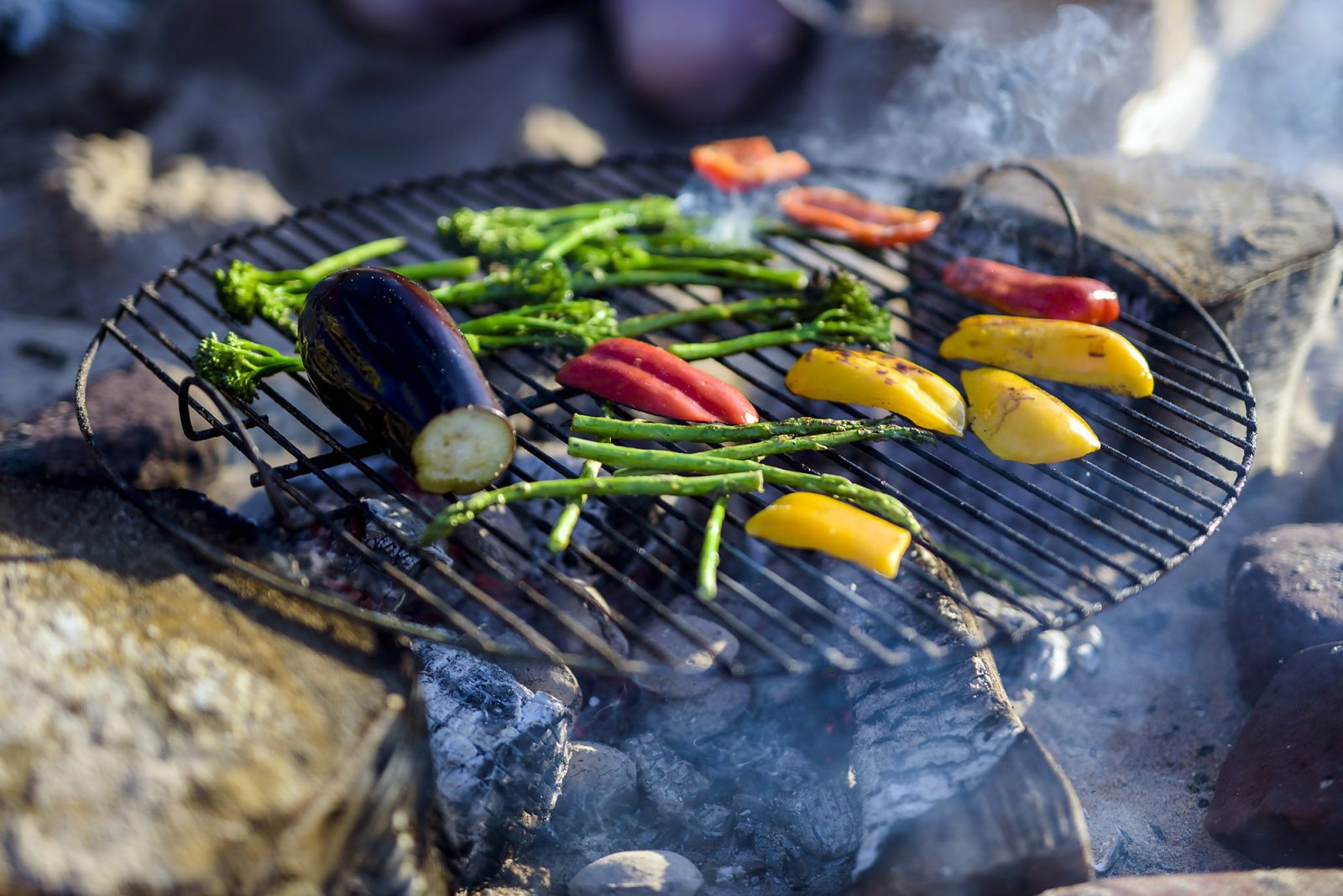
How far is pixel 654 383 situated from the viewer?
3244mm

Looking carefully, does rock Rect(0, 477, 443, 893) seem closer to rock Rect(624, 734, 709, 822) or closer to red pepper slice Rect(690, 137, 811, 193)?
rock Rect(624, 734, 709, 822)

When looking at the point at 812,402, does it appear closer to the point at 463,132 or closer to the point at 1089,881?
the point at 1089,881

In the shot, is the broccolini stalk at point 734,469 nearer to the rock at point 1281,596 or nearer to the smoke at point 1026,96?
the rock at point 1281,596

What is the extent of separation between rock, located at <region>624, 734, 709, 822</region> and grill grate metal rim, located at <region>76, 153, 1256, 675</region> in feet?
0.97

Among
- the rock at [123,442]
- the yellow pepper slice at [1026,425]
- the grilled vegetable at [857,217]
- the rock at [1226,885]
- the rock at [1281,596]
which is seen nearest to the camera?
the rock at [1226,885]

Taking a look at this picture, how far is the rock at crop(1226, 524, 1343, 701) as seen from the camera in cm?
334

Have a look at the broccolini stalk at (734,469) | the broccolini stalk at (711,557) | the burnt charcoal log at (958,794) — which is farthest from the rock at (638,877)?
the broccolini stalk at (734,469)

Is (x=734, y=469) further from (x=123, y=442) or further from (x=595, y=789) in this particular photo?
(x=123, y=442)

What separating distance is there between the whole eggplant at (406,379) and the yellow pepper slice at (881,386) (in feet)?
3.83

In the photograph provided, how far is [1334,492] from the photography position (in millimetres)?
4145

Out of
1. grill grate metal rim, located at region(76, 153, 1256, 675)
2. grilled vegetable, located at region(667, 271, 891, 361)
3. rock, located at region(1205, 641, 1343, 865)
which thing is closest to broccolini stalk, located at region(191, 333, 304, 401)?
grill grate metal rim, located at region(76, 153, 1256, 675)

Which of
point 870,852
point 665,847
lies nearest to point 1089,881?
point 870,852

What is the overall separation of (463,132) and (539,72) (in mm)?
836

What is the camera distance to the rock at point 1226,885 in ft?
7.95
